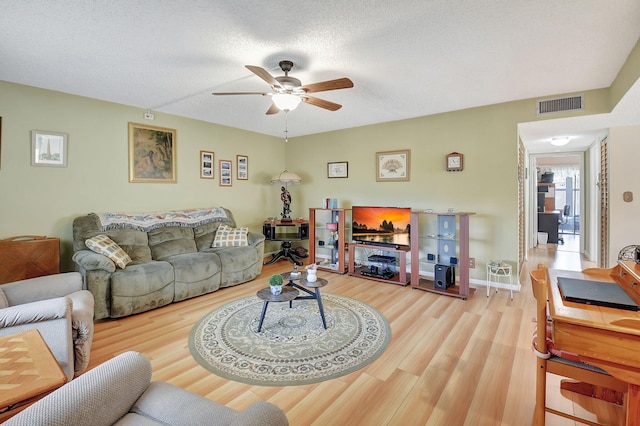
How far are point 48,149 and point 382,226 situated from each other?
4375mm

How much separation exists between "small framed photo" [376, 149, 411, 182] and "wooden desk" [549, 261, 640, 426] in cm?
357

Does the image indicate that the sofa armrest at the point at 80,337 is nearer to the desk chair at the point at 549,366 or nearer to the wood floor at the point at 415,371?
the wood floor at the point at 415,371

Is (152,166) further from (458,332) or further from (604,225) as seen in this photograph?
(604,225)

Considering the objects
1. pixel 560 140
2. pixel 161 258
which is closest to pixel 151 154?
pixel 161 258

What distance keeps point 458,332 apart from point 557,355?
1.30 metres

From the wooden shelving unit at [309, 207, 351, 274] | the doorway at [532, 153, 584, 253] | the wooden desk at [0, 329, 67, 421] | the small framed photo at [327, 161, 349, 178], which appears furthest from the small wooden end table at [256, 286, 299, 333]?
the doorway at [532, 153, 584, 253]

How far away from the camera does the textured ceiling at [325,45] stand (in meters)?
1.97

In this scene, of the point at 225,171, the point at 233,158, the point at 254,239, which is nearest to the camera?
the point at 254,239

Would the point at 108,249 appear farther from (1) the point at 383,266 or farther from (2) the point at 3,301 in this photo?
(1) the point at 383,266

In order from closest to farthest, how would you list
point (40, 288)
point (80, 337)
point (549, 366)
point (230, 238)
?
point (549, 366) < point (80, 337) < point (40, 288) < point (230, 238)

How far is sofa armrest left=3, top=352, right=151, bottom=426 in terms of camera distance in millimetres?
925

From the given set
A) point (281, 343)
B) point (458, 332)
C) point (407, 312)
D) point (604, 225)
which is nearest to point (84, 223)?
point (281, 343)

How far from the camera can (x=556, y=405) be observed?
6.09ft

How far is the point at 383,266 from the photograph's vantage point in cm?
486
